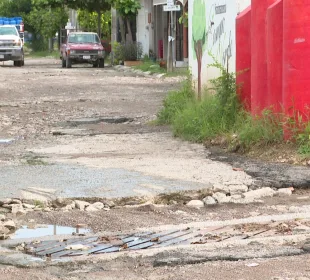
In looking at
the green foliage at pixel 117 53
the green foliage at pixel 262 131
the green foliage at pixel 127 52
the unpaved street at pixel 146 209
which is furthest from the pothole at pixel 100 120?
the green foliage at pixel 117 53

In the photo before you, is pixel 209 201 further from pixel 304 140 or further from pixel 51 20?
pixel 51 20

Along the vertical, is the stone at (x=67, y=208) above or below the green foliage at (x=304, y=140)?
below

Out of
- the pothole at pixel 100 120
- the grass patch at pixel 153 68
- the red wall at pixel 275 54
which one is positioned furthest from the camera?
the grass patch at pixel 153 68

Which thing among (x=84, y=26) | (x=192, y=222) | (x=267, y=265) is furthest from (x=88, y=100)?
(x=84, y=26)

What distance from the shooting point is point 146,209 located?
28.7 feet

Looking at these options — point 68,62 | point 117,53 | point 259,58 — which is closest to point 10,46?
point 68,62

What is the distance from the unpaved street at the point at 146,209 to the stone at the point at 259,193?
1 centimetres

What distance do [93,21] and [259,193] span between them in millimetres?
52324

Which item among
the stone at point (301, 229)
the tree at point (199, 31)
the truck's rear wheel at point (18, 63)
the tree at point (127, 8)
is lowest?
the truck's rear wheel at point (18, 63)

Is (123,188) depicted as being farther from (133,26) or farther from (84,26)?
(84,26)

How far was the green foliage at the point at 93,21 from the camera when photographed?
5845 centimetres

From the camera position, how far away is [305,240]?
7.06 meters

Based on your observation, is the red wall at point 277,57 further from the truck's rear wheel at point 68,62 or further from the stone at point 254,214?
the truck's rear wheel at point 68,62

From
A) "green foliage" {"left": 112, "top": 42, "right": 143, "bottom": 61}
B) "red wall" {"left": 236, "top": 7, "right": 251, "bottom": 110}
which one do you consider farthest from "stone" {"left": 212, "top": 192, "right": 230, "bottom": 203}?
"green foliage" {"left": 112, "top": 42, "right": 143, "bottom": 61}
